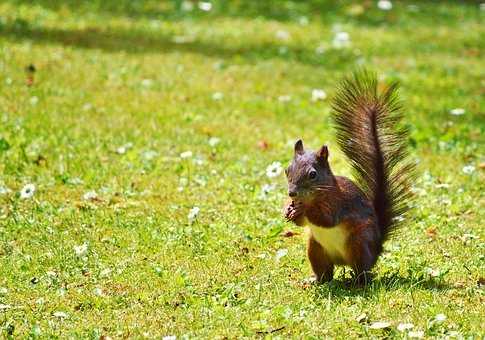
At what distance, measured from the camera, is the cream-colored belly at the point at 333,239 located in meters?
4.25

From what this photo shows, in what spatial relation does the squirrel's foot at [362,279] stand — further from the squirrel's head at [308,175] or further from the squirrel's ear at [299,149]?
the squirrel's ear at [299,149]

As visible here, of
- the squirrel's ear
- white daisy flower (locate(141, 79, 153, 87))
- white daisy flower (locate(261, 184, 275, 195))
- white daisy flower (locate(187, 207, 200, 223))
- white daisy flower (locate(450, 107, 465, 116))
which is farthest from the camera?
white daisy flower (locate(141, 79, 153, 87))

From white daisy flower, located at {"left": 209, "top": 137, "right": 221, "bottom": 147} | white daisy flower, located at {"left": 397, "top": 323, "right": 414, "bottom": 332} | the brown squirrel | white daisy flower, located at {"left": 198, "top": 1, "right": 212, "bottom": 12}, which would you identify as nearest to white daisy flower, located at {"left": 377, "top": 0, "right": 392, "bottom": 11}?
white daisy flower, located at {"left": 198, "top": 1, "right": 212, "bottom": 12}

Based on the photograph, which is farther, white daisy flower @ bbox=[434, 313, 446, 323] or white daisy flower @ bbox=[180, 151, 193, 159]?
white daisy flower @ bbox=[180, 151, 193, 159]

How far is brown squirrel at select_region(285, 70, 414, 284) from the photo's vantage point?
13.8ft

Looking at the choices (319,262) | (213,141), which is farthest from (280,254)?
(213,141)

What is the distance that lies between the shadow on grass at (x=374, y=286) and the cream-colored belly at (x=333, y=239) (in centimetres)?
13

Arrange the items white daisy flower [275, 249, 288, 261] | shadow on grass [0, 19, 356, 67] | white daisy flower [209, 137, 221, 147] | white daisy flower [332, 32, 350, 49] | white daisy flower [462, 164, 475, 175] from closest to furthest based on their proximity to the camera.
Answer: white daisy flower [275, 249, 288, 261] < white daisy flower [462, 164, 475, 175] < white daisy flower [209, 137, 221, 147] < shadow on grass [0, 19, 356, 67] < white daisy flower [332, 32, 350, 49]

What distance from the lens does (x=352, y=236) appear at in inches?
168

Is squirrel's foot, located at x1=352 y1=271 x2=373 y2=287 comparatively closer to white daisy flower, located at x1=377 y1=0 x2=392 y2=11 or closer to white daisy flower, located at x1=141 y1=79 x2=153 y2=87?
white daisy flower, located at x1=141 y1=79 x2=153 y2=87

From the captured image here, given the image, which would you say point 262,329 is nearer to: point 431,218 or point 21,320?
point 21,320

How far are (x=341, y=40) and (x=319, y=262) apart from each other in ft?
21.9

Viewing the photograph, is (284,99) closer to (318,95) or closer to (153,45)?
(318,95)

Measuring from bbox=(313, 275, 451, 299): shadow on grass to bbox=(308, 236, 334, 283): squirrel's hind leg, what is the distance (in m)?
0.03
